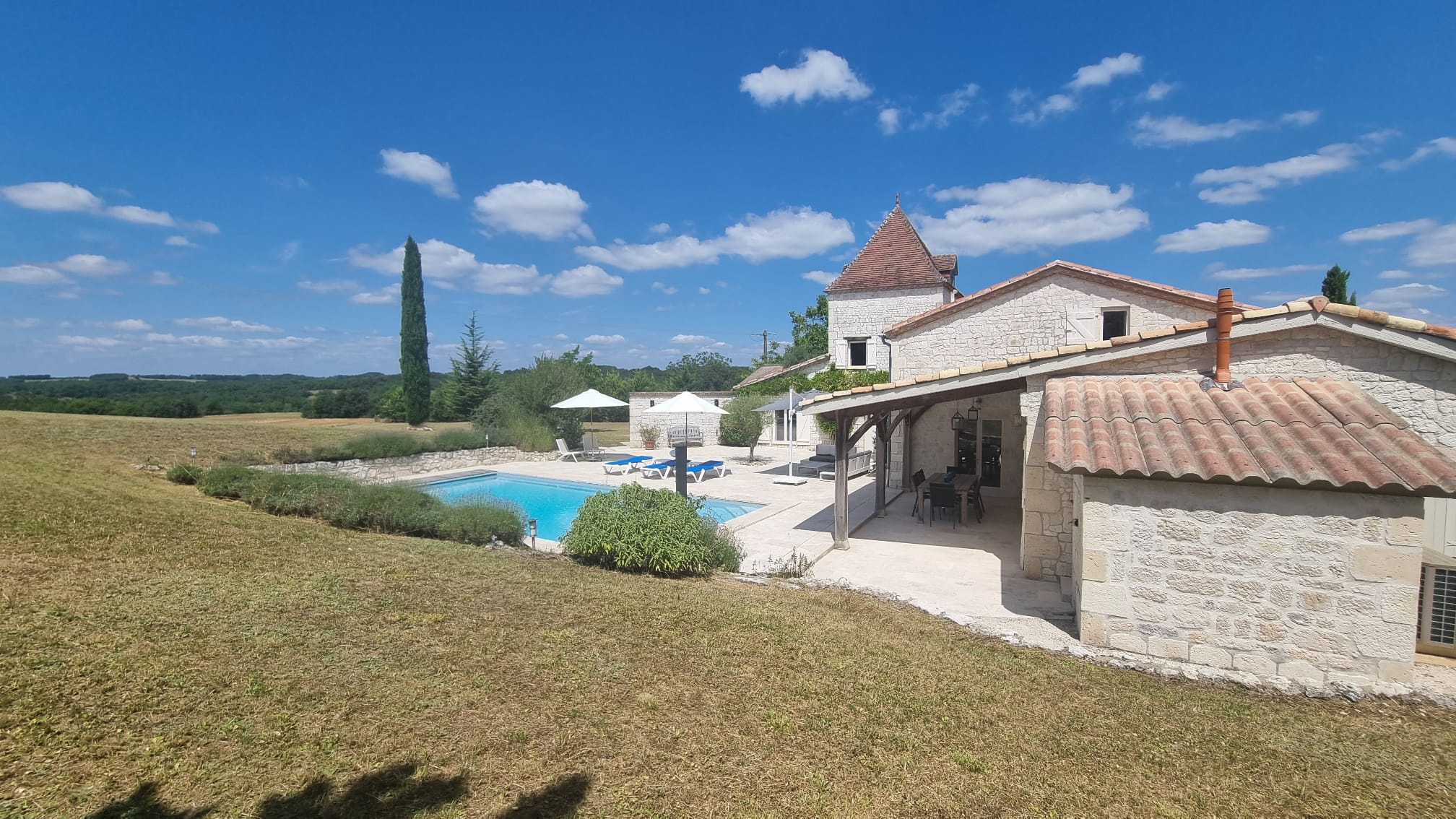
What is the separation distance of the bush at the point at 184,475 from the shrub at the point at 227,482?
54cm

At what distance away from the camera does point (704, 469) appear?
1812cm

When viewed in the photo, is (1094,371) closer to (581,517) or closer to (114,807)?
(581,517)

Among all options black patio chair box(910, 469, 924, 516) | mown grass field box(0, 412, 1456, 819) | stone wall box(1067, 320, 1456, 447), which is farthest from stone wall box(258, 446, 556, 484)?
stone wall box(1067, 320, 1456, 447)

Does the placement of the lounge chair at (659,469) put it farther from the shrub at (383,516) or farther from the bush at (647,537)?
the bush at (647,537)

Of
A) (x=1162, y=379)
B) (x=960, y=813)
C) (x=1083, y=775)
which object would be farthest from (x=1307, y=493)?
(x=960, y=813)

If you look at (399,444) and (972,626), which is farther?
(399,444)

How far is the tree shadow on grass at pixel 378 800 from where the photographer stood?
249cm

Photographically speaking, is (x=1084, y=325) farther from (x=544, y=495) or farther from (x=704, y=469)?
(x=544, y=495)

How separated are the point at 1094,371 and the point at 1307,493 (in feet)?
8.82

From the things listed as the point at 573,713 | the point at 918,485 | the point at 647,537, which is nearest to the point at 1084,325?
the point at 918,485

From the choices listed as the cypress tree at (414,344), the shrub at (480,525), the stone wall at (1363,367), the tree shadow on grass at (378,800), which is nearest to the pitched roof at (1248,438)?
the stone wall at (1363,367)

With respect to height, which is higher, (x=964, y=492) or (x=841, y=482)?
(x=841, y=482)

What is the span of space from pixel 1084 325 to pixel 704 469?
10.7m

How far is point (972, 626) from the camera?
628 centimetres
